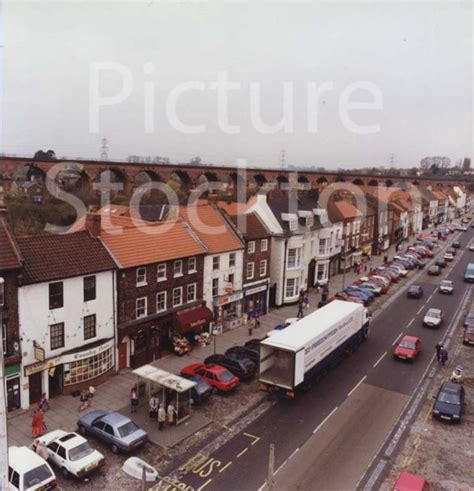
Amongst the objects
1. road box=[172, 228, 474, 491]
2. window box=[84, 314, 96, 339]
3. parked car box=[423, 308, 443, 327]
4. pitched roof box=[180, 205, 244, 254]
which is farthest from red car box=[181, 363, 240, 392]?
parked car box=[423, 308, 443, 327]

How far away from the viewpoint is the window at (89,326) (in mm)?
28297

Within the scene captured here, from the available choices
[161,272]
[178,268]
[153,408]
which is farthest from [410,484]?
[178,268]

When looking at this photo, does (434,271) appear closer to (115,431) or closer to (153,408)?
(153,408)

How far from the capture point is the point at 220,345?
35.8 m

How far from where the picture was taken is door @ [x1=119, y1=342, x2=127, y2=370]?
30.8 m

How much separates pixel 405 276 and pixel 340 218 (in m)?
12.1

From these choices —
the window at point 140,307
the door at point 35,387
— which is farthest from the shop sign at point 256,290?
the door at point 35,387

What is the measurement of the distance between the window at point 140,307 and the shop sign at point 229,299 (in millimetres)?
7996

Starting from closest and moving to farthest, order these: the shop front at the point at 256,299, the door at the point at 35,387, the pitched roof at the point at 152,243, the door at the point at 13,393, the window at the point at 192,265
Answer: the door at the point at 13,393 < the door at the point at 35,387 < the pitched roof at the point at 152,243 < the window at the point at 192,265 < the shop front at the point at 256,299

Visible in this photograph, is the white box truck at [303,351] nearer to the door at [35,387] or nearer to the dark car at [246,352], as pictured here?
the dark car at [246,352]

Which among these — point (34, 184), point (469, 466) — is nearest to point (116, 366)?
point (469, 466)

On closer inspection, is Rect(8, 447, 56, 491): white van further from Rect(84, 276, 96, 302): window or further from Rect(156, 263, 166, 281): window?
Rect(156, 263, 166, 281): window

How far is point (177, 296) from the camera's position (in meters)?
34.9

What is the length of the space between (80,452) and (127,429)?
251 cm
